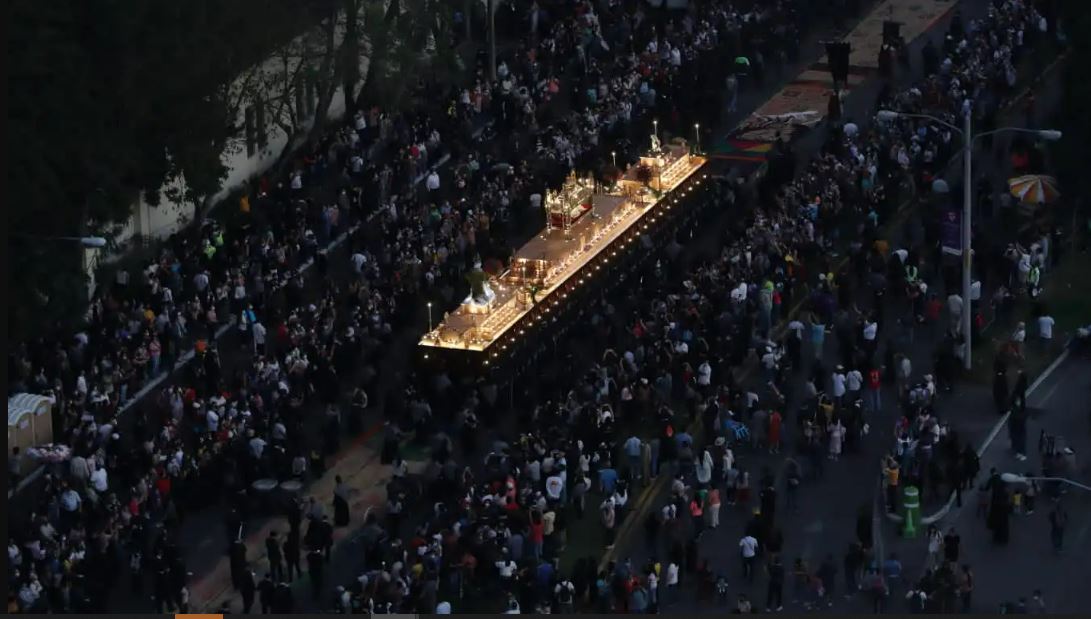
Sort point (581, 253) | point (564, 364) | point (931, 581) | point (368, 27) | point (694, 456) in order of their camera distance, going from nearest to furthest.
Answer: point (931, 581) → point (694, 456) → point (564, 364) → point (581, 253) → point (368, 27)

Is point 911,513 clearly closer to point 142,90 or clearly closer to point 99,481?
point 99,481

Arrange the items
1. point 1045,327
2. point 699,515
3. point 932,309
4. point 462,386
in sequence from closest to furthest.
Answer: point 699,515, point 462,386, point 1045,327, point 932,309

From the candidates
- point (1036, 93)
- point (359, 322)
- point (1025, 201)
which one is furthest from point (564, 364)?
point (1036, 93)

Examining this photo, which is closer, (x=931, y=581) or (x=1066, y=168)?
(x=931, y=581)

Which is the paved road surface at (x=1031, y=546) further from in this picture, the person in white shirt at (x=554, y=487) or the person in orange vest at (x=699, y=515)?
the person in white shirt at (x=554, y=487)

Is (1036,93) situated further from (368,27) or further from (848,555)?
(848,555)

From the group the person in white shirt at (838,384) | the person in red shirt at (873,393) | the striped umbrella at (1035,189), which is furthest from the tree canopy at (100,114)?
the striped umbrella at (1035,189)

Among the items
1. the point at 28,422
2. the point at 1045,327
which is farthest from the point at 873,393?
the point at 28,422
